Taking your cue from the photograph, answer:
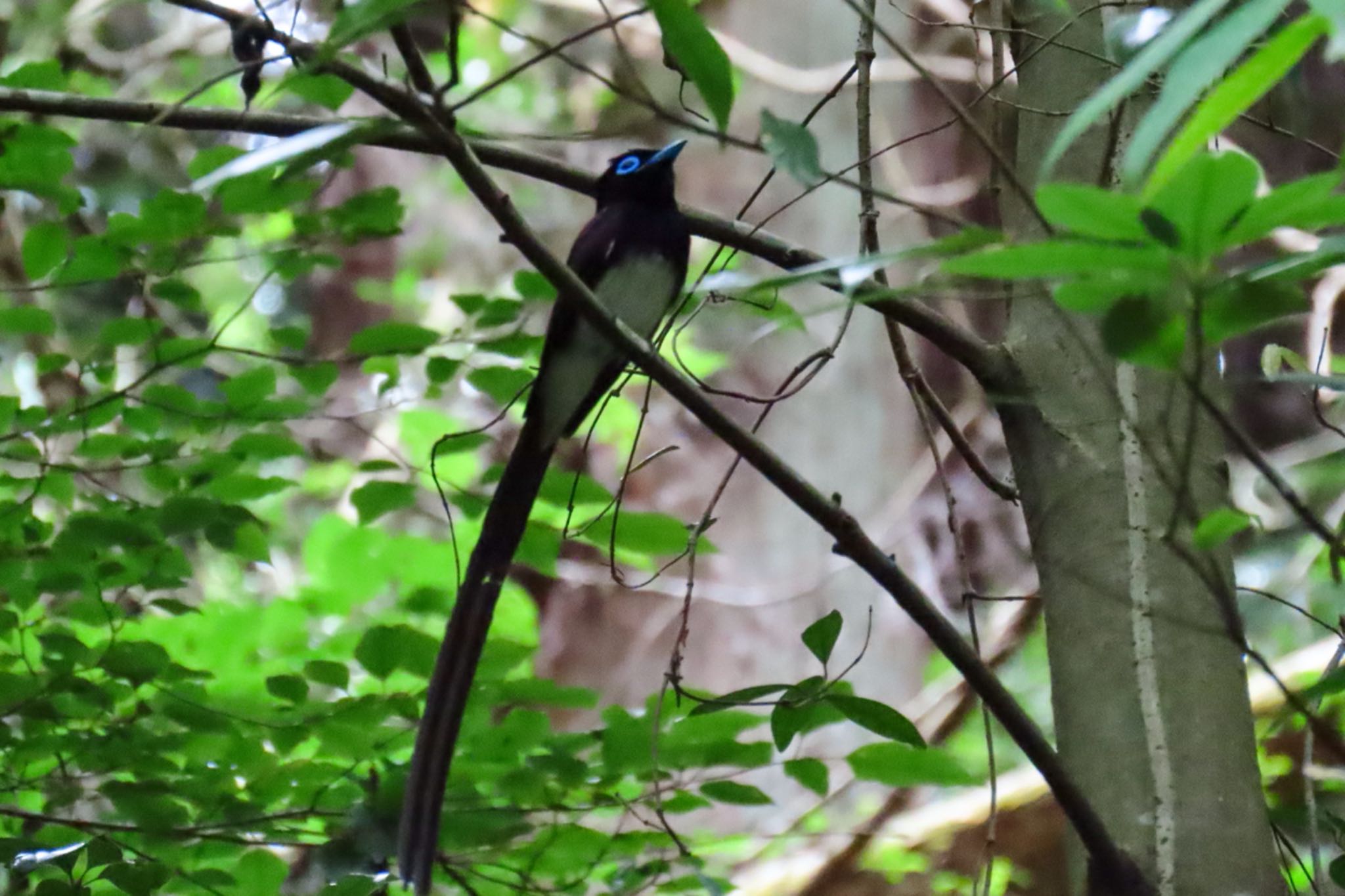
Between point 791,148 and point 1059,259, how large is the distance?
0.34m

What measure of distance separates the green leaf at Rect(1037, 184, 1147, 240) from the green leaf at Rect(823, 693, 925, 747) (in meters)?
0.57

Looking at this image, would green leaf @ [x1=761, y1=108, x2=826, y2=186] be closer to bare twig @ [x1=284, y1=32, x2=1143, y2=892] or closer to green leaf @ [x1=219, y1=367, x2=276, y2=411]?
bare twig @ [x1=284, y1=32, x2=1143, y2=892]

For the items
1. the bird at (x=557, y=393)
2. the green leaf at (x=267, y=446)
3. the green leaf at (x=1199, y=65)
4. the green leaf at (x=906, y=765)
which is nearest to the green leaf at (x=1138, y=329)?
the green leaf at (x=1199, y=65)

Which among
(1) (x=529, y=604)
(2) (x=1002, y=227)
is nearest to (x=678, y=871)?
(1) (x=529, y=604)

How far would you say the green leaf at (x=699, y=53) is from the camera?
2.17 ft

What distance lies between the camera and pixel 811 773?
4.37 feet

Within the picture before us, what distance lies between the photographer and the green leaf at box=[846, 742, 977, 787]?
120 cm

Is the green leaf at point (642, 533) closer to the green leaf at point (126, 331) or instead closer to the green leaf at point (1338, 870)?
the green leaf at point (126, 331)

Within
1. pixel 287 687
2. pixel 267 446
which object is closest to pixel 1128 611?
pixel 287 687

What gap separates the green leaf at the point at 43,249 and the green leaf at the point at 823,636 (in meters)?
0.94

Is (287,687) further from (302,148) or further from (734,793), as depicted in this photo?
(302,148)

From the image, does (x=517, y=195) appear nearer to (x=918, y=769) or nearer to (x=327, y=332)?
(x=327, y=332)

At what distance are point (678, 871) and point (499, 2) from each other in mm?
3940

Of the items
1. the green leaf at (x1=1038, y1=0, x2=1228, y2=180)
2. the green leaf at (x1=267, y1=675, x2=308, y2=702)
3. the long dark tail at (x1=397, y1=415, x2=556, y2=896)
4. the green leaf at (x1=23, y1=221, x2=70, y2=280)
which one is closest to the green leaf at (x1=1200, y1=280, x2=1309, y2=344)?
the green leaf at (x1=1038, y1=0, x2=1228, y2=180)
